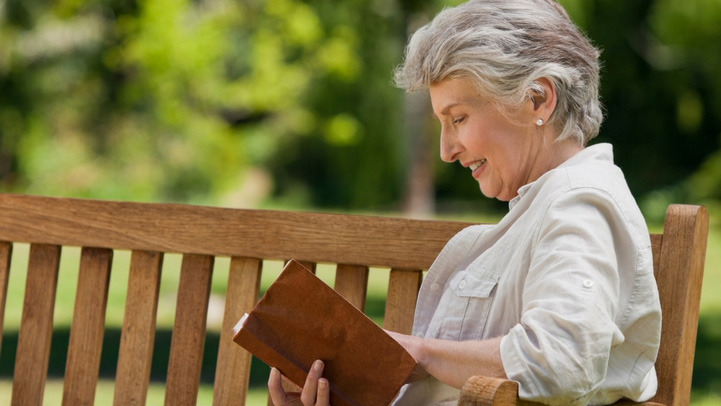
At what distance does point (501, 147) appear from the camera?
1780 millimetres

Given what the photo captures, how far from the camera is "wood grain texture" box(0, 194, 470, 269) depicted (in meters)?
2.15

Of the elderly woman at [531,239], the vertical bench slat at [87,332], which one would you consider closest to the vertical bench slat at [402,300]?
the elderly woman at [531,239]

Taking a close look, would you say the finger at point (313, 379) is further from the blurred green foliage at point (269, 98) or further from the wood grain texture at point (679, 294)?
the blurred green foliage at point (269, 98)

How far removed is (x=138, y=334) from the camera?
225cm

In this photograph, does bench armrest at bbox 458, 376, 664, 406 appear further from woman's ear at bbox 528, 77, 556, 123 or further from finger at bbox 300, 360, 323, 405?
woman's ear at bbox 528, 77, 556, 123

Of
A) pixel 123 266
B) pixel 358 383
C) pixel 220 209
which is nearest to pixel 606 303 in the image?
pixel 358 383

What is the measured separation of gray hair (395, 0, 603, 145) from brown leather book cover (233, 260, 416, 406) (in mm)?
482

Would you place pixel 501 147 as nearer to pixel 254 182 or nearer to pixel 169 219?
pixel 169 219

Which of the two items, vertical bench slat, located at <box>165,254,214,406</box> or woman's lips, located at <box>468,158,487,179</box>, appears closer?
woman's lips, located at <box>468,158,487,179</box>

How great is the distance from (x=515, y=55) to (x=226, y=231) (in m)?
0.89

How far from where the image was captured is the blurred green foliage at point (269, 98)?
25.0 feet

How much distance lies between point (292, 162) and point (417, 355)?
2295 centimetres

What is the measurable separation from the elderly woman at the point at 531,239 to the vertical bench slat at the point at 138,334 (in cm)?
52

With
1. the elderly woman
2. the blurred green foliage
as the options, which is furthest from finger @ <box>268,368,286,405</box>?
the blurred green foliage
